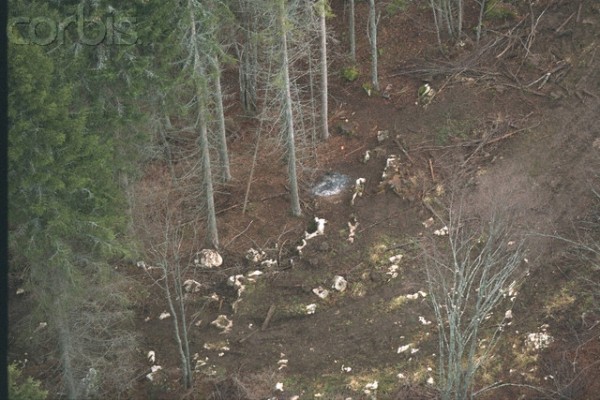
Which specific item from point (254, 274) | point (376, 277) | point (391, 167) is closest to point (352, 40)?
point (391, 167)

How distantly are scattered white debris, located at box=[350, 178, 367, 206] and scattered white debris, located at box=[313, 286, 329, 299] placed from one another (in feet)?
12.2

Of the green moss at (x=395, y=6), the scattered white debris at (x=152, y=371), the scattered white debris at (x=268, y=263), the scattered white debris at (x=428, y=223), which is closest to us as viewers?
the scattered white debris at (x=152, y=371)

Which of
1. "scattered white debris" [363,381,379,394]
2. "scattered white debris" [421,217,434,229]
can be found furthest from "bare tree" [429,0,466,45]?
"scattered white debris" [363,381,379,394]

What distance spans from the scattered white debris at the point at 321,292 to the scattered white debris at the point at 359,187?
373cm

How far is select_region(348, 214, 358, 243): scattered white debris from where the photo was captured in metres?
21.2

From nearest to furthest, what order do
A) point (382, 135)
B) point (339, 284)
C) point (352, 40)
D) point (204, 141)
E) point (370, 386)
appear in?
1. point (370, 386)
2. point (339, 284)
3. point (204, 141)
4. point (382, 135)
5. point (352, 40)

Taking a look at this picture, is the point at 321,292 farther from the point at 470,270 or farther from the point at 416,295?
the point at 470,270

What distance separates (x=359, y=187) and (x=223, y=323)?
21.8ft

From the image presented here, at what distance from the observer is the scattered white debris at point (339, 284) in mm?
19578

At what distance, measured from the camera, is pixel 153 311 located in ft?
64.5

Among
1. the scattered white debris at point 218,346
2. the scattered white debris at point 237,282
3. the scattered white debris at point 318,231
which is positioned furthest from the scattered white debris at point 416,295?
the scattered white debris at point 218,346

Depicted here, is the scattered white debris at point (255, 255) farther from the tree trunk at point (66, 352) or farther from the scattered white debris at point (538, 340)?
the scattered white debris at point (538, 340)

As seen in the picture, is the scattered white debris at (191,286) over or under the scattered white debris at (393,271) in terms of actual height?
under

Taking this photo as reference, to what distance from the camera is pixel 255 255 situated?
69.8 ft
